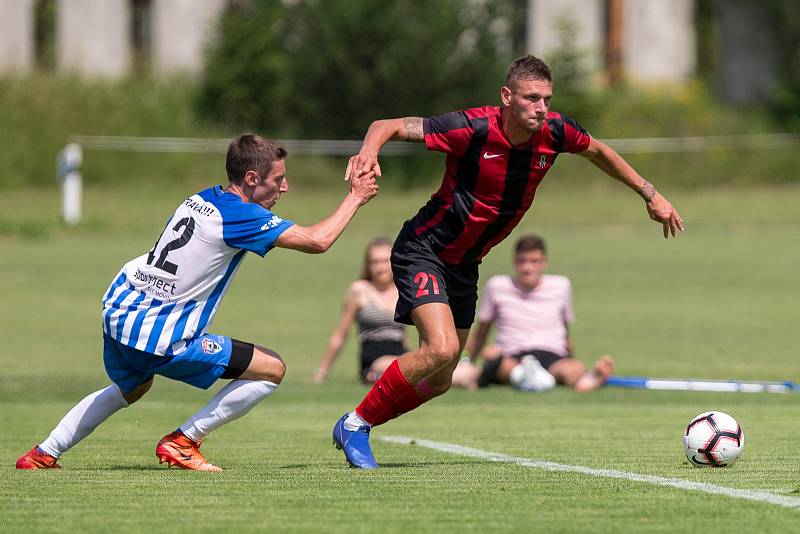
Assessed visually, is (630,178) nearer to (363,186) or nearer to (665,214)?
(665,214)

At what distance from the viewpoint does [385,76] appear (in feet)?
Answer: 135

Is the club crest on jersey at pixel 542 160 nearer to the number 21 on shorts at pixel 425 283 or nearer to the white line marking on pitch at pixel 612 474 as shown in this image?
the number 21 on shorts at pixel 425 283

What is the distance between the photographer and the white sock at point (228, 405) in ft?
25.5

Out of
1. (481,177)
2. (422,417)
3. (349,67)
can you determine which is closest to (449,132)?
(481,177)

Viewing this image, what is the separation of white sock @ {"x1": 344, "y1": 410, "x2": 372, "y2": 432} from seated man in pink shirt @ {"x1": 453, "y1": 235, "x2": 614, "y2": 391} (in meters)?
5.36

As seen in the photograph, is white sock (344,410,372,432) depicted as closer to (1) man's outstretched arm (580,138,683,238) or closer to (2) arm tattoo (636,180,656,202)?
(1) man's outstretched arm (580,138,683,238)

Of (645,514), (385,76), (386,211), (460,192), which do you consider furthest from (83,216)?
(645,514)

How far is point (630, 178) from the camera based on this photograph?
8398 mm

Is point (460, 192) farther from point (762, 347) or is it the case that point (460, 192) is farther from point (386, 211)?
point (386, 211)

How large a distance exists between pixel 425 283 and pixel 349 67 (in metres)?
34.0

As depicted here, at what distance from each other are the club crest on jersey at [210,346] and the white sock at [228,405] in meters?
0.28

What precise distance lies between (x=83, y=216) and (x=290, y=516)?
96.4 ft

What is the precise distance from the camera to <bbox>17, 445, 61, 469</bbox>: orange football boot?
776 cm

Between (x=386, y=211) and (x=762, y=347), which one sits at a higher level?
(x=386, y=211)
